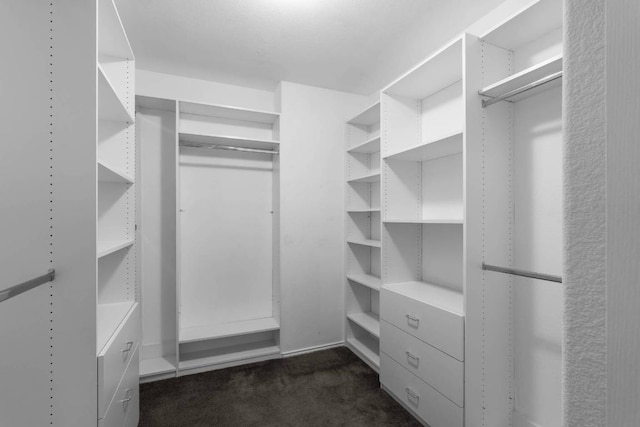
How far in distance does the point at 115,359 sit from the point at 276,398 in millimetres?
1237

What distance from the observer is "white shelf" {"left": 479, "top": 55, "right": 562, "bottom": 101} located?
133cm

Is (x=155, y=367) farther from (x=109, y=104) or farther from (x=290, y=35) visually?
(x=290, y=35)

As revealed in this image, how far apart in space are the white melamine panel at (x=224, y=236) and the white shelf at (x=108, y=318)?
0.99 metres

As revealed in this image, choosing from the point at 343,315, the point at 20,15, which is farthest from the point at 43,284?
the point at 343,315

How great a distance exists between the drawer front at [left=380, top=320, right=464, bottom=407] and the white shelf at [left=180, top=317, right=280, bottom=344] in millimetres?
1062

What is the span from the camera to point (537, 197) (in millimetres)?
1660

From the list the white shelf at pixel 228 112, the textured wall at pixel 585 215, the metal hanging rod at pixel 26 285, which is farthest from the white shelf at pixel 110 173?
the textured wall at pixel 585 215

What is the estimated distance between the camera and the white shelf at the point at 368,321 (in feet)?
8.58

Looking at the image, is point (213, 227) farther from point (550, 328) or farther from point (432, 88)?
point (550, 328)

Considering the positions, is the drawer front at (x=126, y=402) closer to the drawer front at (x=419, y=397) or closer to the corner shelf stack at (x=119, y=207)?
the corner shelf stack at (x=119, y=207)

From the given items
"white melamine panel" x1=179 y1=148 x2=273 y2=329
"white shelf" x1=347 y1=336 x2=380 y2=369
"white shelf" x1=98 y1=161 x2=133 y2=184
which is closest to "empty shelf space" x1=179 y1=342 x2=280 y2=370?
"white melamine panel" x1=179 y1=148 x2=273 y2=329

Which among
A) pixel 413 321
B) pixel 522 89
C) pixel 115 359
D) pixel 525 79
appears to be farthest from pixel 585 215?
pixel 413 321

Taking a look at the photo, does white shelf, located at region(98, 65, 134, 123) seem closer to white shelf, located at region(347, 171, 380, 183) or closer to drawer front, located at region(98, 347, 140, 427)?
drawer front, located at region(98, 347, 140, 427)

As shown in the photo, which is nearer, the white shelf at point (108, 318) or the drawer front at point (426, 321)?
the white shelf at point (108, 318)
